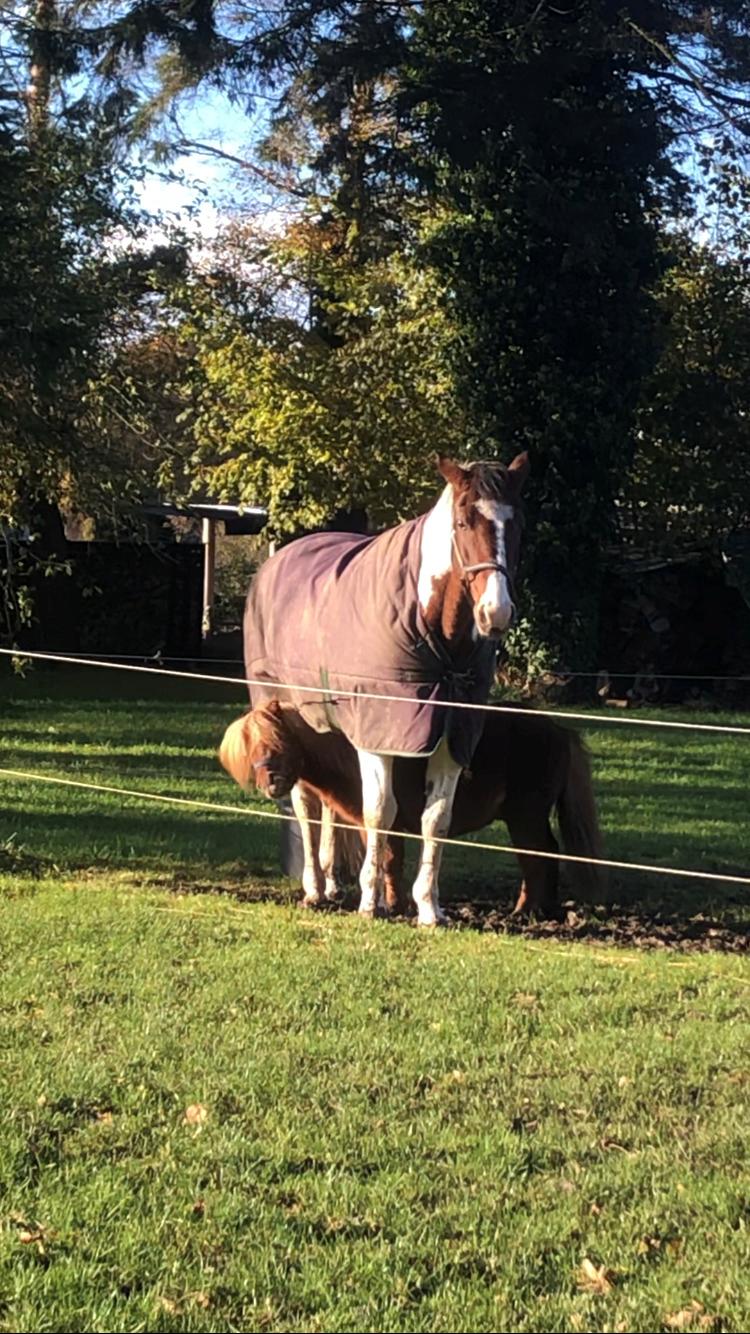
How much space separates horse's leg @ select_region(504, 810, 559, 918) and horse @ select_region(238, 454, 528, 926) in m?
0.54

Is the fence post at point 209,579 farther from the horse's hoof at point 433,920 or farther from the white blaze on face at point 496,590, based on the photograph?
the white blaze on face at point 496,590

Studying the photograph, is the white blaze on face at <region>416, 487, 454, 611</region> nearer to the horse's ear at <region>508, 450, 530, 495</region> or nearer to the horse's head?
the horse's head

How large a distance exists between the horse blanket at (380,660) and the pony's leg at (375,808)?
0.16 metres

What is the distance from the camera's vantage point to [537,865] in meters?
7.71

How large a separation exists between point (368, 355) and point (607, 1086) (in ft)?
55.2

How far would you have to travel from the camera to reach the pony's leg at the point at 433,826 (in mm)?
7336

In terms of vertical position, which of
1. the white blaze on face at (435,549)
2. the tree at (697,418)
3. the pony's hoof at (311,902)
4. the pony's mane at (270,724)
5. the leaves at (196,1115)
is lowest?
the pony's hoof at (311,902)

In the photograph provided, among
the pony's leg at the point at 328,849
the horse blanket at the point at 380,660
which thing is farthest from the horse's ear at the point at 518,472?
the pony's leg at the point at 328,849

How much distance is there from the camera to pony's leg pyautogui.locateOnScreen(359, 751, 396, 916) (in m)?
7.32

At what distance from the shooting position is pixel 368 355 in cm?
2047

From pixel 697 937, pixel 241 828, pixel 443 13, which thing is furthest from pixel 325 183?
pixel 697 937

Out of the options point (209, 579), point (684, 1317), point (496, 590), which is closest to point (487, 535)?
point (496, 590)

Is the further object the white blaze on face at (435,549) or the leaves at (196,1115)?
the white blaze on face at (435,549)

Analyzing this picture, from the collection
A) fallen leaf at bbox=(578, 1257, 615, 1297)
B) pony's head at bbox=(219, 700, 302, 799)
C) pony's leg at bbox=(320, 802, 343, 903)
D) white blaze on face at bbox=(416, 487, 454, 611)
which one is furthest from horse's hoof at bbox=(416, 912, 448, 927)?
fallen leaf at bbox=(578, 1257, 615, 1297)
